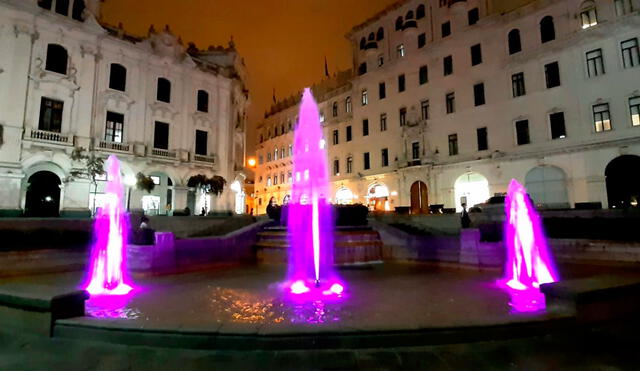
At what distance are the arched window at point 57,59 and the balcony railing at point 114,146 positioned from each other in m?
5.75

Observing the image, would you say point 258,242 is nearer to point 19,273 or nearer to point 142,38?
point 19,273

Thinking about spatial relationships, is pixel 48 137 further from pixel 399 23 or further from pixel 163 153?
pixel 399 23

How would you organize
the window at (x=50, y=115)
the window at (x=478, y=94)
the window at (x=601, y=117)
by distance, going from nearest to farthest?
the window at (x=601, y=117) → the window at (x=50, y=115) → the window at (x=478, y=94)

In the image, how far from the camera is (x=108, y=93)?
86.9 feet

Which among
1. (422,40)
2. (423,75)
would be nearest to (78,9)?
(423,75)

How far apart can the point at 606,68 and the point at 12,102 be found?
4138 cm

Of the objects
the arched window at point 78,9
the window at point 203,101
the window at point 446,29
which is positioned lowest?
the window at point 203,101

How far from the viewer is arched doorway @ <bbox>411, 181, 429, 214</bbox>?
33.1m

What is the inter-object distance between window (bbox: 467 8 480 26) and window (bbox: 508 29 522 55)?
12.5 ft

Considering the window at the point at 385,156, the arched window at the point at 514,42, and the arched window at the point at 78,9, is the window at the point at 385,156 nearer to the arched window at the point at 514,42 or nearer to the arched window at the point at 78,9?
the arched window at the point at 514,42

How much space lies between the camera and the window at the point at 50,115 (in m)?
23.4

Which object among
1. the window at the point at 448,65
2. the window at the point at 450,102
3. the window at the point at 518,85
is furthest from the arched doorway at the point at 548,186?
the window at the point at 448,65

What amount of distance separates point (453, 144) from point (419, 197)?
6270 millimetres

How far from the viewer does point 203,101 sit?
1308 inches
